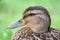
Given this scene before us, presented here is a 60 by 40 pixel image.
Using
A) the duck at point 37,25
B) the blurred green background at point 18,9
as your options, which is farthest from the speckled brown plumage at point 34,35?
the blurred green background at point 18,9

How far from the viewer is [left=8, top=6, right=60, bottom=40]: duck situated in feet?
27.5

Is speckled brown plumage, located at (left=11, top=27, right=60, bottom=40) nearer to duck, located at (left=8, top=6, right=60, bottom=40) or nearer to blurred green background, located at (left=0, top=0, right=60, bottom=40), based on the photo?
duck, located at (left=8, top=6, right=60, bottom=40)

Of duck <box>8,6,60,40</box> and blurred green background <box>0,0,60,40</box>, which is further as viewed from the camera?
blurred green background <box>0,0,60,40</box>

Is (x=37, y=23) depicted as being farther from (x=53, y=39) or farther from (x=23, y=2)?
(x=23, y=2)

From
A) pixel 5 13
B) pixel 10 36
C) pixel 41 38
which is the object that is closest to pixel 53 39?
pixel 41 38

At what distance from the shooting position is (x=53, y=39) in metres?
8.26

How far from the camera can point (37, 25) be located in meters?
8.54

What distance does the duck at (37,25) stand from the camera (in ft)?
27.5

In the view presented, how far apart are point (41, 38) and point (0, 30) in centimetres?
148

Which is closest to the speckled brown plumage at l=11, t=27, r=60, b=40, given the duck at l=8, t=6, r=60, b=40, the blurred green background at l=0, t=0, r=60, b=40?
the duck at l=8, t=6, r=60, b=40

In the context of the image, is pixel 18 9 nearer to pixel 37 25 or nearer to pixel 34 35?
pixel 37 25

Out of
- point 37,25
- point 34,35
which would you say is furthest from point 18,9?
point 34,35

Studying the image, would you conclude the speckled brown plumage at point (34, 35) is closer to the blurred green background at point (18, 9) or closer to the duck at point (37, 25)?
the duck at point (37, 25)

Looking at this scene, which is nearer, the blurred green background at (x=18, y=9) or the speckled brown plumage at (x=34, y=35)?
the speckled brown plumage at (x=34, y=35)
